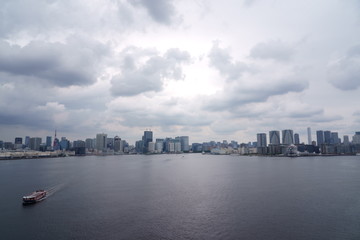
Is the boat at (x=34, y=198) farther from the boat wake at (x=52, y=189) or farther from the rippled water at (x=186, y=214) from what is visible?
the boat wake at (x=52, y=189)

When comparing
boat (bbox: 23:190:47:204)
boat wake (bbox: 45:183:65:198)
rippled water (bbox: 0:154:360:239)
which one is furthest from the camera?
boat wake (bbox: 45:183:65:198)

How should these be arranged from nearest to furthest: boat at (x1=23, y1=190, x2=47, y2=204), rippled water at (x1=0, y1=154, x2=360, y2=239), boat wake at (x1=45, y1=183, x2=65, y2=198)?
rippled water at (x1=0, y1=154, x2=360, y2=239) < boat at (x1=23, y1=190, x2=47, y2=204) < boat wake at (x1=45, y1=183, x2=65, y2=198)

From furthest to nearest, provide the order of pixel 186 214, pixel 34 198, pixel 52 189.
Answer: pixel 52 189 < pixel 34 198 < pixel 186 214

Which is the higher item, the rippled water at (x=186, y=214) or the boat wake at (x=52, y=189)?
the boat wake at (x=52, y=189)

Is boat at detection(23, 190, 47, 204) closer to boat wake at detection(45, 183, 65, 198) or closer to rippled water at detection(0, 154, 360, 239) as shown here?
rippled water at detection(0, 154, 360, 239)

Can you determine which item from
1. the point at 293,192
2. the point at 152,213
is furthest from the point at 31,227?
the point at 293,192

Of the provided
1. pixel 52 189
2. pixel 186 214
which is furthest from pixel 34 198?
pixel 186 214

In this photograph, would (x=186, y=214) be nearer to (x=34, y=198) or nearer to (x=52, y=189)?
(x=34, y=198)

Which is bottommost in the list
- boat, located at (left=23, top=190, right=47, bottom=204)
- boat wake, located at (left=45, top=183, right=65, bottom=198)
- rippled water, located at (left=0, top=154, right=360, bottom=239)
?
Answer: rippled water, located at (left=0, top=154, right=360, bottom=239)

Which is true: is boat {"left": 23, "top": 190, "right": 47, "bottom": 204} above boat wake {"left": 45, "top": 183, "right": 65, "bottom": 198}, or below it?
above

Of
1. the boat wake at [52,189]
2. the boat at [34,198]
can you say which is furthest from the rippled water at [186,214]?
the boat at [34,198]

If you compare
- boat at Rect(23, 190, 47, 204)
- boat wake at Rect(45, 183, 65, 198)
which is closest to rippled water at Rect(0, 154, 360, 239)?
boat wake at Rect(45, 183, 65, 198)

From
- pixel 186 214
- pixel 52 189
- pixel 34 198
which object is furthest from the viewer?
pixel 52 189

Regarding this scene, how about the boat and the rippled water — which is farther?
the boat
